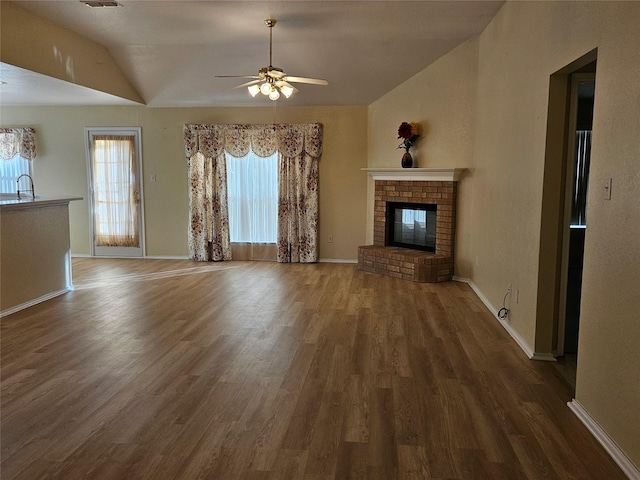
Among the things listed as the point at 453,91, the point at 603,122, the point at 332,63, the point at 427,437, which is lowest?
the point at 427,437

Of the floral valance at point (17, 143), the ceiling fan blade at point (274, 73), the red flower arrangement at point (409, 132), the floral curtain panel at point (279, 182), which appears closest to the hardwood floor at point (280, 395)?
the ceiling fan blade at point (274, 73)

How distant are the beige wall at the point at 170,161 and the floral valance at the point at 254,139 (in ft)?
0.57

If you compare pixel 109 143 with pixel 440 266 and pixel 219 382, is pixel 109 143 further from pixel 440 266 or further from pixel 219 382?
pixel 219 382

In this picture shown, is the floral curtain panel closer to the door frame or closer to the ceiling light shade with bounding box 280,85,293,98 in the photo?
the ceiling light shade with bounding box 280,85,293,98

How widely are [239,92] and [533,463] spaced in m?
6.43

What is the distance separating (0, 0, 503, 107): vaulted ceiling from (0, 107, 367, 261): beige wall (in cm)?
25

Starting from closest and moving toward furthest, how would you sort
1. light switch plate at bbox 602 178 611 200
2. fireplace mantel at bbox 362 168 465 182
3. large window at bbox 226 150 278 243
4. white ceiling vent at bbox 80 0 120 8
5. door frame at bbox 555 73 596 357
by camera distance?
1. light switch plate at bbox 602 178 611 200
2. door frame at bbox 555 73 596 357
3. white ceiling vent at bbox 80 0 120 8
4. fireplace mantel at bbox 362 168 465 182
5. large window at bbox 226 150 278 243

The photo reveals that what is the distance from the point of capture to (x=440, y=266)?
649 cm

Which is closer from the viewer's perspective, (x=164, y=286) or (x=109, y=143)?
(x=164, y=286)

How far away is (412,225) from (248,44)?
10.6ft

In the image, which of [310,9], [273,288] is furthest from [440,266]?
[310,9]

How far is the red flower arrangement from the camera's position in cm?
685

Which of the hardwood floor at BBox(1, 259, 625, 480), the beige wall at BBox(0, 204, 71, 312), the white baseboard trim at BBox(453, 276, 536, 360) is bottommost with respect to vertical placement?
the hardwood floor at BBox(1, 259, 625, 480)

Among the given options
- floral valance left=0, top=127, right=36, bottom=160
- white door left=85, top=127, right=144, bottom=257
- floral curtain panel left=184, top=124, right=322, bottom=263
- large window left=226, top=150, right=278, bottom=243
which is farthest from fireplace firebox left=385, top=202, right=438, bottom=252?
floral valance left=0, top=127, right=36, bottom=160
